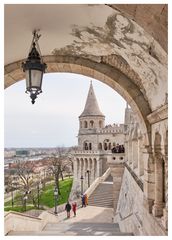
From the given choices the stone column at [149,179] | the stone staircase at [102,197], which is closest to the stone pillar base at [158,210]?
the stone column at [149,179]

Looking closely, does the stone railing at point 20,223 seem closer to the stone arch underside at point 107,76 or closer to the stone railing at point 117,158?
the stone arch underside at point 107,76

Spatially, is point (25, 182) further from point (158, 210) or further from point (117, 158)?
point (158, 210)

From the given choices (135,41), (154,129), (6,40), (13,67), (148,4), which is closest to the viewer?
(148,4)

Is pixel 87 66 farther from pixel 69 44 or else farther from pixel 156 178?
pixel 156 178

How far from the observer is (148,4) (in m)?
2.52

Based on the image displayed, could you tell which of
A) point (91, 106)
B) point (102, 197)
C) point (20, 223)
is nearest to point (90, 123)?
point (91, 106)

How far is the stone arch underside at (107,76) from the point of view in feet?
17.8

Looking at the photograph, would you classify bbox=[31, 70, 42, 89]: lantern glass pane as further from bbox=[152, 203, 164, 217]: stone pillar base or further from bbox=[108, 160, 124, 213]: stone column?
bbox=[108, 160, 124, 213]: stone column

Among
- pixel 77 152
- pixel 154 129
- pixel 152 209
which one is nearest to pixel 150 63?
pixel 154 129

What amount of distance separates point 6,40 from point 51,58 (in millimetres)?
1165

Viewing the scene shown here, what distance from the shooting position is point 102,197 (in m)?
20.4

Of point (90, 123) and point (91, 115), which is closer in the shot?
point (91, 115)

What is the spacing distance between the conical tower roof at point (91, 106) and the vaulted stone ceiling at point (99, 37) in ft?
127

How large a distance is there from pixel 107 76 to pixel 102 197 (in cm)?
1605
